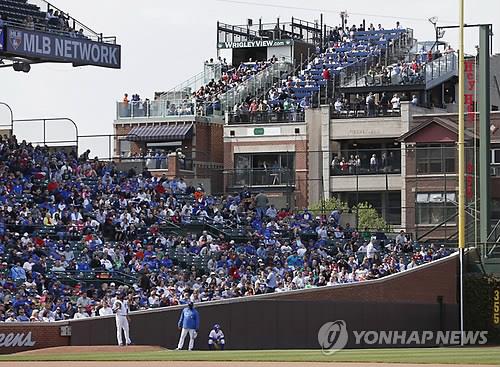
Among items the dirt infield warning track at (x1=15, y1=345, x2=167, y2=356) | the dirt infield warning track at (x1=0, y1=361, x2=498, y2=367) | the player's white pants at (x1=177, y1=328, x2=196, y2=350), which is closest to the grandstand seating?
the player's white pants at (x1=177, y1=328, x2=196, y2=350)

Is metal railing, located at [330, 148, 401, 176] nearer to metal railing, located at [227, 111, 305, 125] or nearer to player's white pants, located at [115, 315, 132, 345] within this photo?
metal railing, located at [227, 111, 305, 125]

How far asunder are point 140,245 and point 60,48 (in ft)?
25.3

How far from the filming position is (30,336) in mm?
33656

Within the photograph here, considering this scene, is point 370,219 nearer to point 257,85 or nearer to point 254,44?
point 257,85

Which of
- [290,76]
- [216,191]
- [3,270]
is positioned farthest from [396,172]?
[3,270]

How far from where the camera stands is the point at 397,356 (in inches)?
1222

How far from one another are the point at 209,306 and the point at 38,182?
28.7 ft

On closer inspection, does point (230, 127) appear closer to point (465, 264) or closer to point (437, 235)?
point (437, 235)

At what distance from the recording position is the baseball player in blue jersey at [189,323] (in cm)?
3475

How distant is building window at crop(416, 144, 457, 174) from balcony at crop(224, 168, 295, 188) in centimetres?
579

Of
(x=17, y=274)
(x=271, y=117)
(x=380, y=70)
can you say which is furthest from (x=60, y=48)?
(x=380, y=70)

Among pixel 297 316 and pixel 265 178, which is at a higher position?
pixel 265 178

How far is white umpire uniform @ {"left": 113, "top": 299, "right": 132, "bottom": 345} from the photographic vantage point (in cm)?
3447

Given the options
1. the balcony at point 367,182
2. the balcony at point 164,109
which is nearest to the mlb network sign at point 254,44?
the balcony at point 164,109
